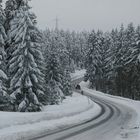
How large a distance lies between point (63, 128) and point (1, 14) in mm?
12634

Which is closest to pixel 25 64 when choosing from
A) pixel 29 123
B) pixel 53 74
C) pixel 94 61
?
pixel 29 123

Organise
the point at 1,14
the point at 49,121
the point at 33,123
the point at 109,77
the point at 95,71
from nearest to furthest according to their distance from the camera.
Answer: the point at 33,123, the point at 49,121, the point at 1,14, the point at 109,77, the point at 95,71

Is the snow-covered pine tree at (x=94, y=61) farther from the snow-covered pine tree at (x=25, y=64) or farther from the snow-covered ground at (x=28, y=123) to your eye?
the snow-covered ground at (x=28, y=123)

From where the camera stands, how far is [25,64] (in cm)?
2933

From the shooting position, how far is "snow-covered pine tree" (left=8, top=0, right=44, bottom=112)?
2888cm

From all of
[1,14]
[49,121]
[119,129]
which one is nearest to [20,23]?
[1,14]

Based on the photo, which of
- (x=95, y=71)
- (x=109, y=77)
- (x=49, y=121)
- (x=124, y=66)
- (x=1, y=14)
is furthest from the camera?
(x=95, y=71)

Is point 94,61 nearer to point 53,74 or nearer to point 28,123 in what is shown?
point 53,74

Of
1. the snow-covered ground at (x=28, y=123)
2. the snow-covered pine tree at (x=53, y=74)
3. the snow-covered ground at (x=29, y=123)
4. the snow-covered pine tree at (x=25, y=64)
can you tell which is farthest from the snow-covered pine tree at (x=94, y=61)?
the snow-covered ground at (x=28, y=123)

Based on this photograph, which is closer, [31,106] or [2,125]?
[2,125]

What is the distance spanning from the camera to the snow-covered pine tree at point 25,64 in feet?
94.7

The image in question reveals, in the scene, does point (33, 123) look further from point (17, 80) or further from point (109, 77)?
point (109, 77)

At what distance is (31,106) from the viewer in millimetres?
28812

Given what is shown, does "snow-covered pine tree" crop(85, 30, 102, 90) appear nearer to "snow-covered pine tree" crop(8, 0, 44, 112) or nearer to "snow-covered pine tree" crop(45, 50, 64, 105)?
"snow-covered pine tree" crop(45, 50, 64, 105)
